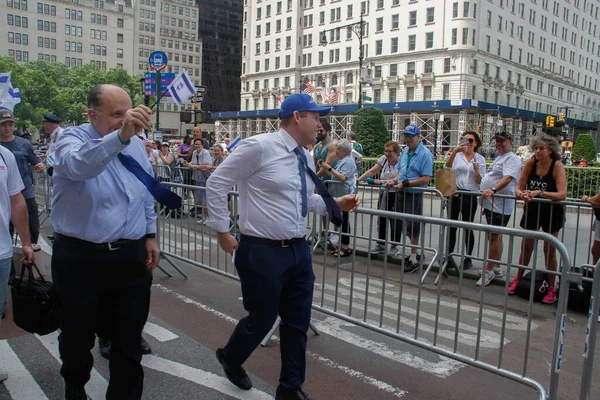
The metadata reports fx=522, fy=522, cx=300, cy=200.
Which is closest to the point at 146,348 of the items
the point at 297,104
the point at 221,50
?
the point at 297,104

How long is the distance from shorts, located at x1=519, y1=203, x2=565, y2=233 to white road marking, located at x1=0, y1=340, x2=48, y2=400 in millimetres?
5754

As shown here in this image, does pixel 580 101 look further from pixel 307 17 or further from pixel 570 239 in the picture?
pixel 570 239

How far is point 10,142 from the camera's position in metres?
7.00

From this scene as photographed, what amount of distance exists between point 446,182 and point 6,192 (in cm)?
609

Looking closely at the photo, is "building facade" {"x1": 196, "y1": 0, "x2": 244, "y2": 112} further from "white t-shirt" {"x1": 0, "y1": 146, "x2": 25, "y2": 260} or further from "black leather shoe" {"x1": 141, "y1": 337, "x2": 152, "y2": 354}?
"white t-shirt" {"x1": 0, "y1": 146, "x2": 25, "y2": 260}

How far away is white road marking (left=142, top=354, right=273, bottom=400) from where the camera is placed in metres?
3.80

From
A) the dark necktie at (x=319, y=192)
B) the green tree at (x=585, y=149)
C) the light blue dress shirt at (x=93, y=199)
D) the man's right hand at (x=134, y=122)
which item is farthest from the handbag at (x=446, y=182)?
the green tree at (x=585, y=149)

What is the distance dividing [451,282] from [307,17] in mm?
85136

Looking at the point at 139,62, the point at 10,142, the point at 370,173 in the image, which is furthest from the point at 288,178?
the point at 139,62

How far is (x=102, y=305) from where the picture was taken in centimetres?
312

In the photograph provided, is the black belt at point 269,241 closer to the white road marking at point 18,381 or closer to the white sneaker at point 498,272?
the white road marking at point 18,381

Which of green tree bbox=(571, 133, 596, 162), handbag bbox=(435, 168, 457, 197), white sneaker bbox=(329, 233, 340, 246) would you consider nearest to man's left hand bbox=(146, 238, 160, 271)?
white sneaker bbox=(329, 233, 340, 246)

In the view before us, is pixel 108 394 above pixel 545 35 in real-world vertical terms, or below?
below

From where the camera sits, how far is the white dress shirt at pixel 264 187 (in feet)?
11.2
